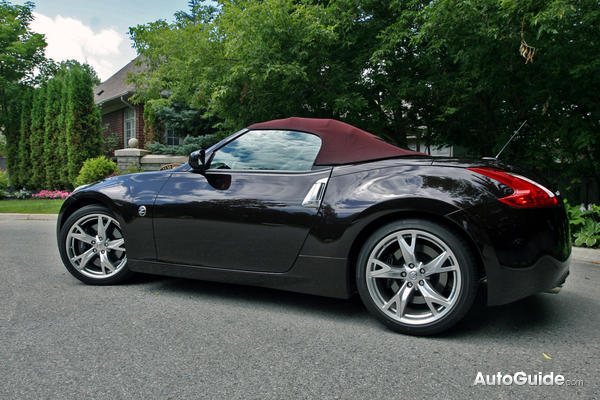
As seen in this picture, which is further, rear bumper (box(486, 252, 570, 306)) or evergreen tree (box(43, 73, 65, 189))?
evergreen tree (box(43, 73, 65, 189))

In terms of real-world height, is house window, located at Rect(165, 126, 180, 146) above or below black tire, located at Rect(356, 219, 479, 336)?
above

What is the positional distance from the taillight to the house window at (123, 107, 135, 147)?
1967 centimetres

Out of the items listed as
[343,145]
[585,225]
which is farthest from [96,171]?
[585,225]

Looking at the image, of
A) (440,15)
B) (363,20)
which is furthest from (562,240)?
(363,20)

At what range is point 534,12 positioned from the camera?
6.17 meters

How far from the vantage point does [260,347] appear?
2621 millimetres

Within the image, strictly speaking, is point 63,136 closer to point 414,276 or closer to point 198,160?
point 198,160

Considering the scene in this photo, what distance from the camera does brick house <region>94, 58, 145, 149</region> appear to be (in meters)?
19.6

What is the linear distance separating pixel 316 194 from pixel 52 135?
16263 millimetres

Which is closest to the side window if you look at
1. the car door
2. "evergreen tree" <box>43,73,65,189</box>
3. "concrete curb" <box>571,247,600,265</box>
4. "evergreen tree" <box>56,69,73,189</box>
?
the car door

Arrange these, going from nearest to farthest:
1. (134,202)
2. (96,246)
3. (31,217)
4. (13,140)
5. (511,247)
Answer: (511,247)
(134,202)
(96,246)
(31,217)
(13,140)

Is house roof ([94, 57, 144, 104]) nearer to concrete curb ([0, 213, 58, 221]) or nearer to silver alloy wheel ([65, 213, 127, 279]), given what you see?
concrete curb ([0, 213, 58, 221])

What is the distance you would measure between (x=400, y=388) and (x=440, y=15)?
585cm

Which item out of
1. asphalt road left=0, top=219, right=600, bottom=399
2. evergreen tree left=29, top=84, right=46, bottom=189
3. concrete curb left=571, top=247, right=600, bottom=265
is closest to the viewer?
asphalt road left=0, top=219, right=600, bottom=399
